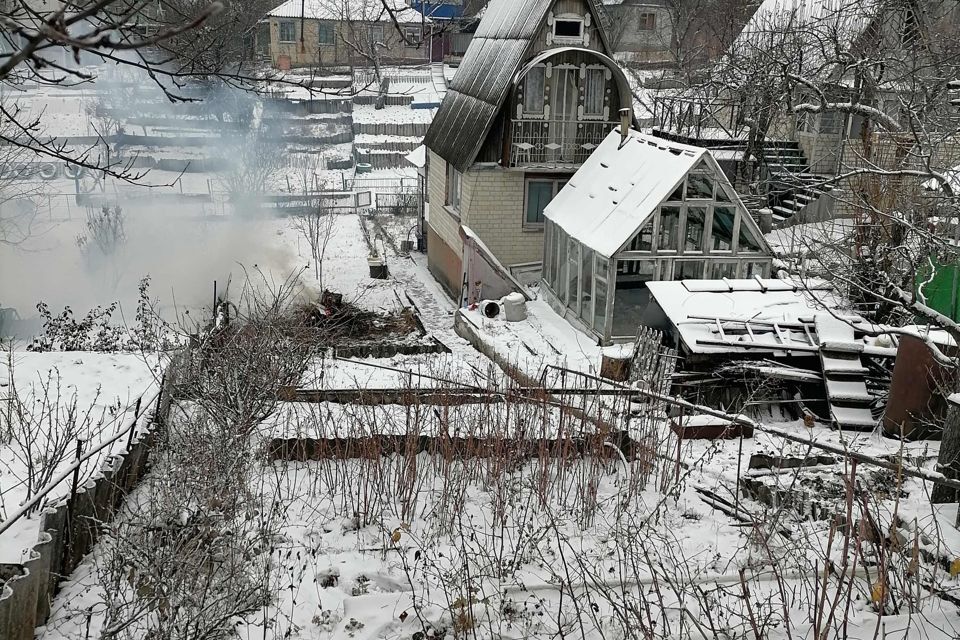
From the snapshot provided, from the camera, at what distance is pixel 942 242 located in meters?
8.56

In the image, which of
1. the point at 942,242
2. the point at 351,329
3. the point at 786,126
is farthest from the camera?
the point at 786,126

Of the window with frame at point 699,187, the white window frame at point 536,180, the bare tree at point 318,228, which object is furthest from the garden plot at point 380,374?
the bare tree at point 318,228

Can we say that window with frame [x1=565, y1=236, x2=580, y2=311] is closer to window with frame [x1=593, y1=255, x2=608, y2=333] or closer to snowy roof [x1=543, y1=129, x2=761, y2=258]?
snowy roof [x1=543, y1=129, x2=761, y2=258]

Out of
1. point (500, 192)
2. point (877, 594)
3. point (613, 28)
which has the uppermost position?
point (613, 28)

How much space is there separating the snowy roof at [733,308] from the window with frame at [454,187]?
27.8ft

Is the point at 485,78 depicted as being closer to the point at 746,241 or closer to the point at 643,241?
the point at 643,241

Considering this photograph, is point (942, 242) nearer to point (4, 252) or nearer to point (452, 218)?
point (452, 218)

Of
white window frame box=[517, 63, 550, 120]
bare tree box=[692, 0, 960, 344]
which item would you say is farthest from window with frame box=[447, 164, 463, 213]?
bare tree box=[692, 0, 960, 344]

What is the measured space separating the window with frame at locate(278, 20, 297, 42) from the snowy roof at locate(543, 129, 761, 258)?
33.2 m

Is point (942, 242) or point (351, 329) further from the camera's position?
point (351, 329)

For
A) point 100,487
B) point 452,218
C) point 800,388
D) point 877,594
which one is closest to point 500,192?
point 452,218

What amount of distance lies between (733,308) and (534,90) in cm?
885

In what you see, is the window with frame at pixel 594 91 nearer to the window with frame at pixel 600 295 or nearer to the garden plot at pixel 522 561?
the window with frame at pixel 600 295

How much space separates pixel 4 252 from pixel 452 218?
43.6 ft
